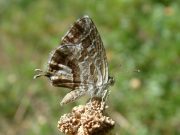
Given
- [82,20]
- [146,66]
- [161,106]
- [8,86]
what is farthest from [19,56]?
[82,20]

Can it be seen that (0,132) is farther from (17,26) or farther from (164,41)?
(17,26)

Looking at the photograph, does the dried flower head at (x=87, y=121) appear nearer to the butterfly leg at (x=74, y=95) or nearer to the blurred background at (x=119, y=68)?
the butterfly leg at (x=74, y=95)

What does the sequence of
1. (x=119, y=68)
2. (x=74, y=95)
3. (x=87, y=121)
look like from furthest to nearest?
(x=119, y=68), (x=74, y=95), (x=87, y=121)

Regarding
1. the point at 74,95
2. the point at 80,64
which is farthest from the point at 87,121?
the point at 80,64

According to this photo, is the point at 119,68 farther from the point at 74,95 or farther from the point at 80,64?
the point at 74,95

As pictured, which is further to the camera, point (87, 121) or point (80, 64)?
point (80, 64)
